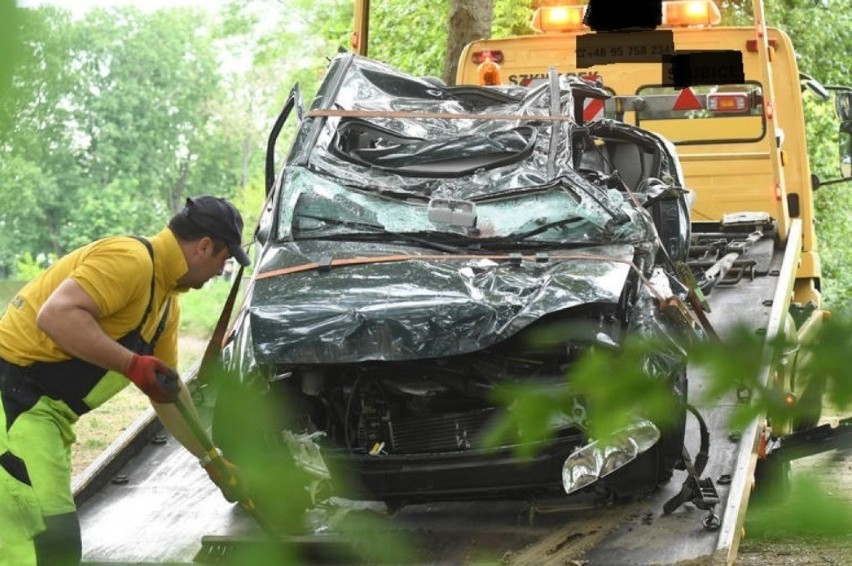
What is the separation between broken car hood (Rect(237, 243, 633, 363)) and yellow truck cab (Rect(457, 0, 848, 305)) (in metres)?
3.02

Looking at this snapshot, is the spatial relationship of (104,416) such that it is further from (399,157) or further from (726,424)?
(726,424)

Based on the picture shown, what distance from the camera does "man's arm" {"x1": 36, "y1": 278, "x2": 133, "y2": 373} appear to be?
430 centimetres

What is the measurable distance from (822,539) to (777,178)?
6.79 m

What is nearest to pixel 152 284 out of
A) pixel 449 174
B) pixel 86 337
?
pixel 86 337

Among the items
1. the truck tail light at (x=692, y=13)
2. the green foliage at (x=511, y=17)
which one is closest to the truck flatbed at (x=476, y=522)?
the truck tail light at (x=692, y=13)

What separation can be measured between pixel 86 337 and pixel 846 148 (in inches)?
211

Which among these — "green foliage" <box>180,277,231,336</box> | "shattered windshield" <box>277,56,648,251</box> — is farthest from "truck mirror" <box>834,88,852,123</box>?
"green foliage" <box>180,277,231,336</box>

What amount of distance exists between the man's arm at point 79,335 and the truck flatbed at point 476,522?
2.05 ft

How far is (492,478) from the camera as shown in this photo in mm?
4910

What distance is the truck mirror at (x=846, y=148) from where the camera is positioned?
27.1 feet

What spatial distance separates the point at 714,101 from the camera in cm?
839

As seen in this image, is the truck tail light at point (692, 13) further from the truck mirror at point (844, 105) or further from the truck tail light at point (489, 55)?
the truck tail light at point (489, 55)

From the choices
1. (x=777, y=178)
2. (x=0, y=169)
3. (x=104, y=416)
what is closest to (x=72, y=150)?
(x=0, y=169)

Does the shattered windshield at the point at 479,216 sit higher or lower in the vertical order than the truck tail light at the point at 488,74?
lower
